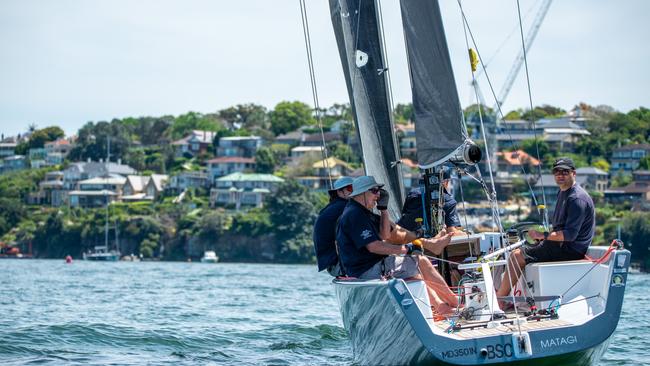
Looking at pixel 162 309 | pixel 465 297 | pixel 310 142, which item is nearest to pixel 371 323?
pixel 465 297

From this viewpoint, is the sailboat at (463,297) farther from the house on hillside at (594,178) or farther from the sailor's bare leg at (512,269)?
the house on hillside at (594,178)

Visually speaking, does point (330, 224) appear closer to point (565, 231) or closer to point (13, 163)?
point (565, 231)

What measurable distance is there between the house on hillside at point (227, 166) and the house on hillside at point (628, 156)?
146 ft

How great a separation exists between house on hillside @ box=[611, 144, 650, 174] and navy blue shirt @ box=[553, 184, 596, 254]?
120 metres

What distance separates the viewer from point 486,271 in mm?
12273

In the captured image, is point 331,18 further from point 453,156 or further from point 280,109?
point 280,109

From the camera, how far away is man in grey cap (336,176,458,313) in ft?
41.6

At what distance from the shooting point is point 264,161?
14925 centimetres

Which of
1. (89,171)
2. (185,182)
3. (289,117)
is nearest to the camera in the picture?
(185,182)

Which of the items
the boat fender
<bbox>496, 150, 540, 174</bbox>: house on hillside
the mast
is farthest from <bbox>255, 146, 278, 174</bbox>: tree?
the boat fender

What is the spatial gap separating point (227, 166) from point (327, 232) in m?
137

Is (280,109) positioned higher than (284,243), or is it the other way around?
(280,109)

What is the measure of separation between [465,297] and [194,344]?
7.48 m

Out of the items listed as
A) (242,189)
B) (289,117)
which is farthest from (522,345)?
(289,117)
